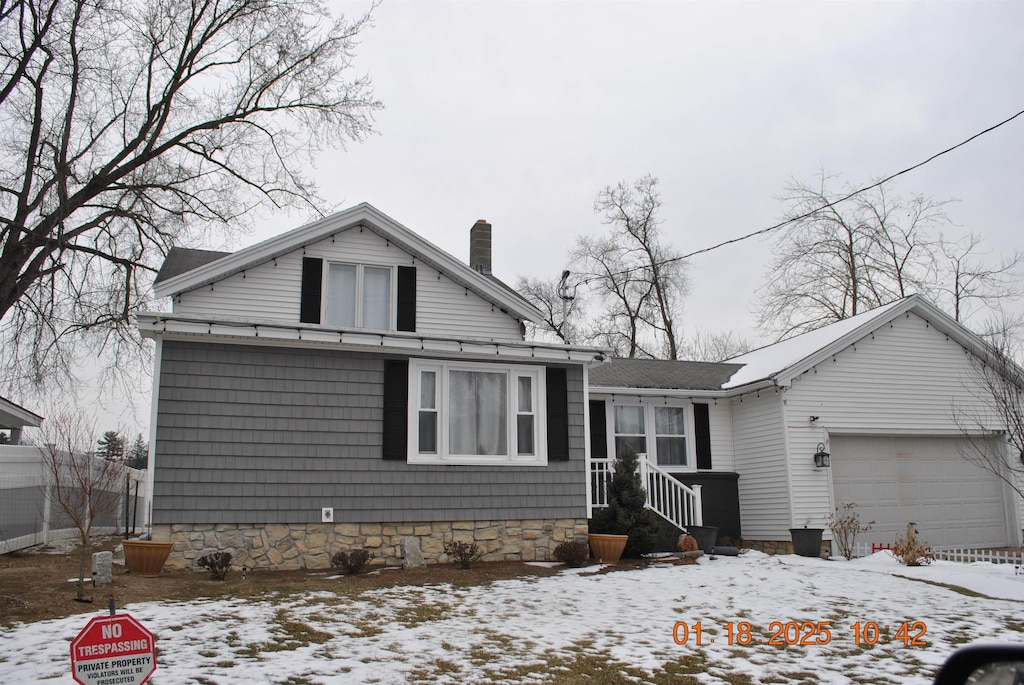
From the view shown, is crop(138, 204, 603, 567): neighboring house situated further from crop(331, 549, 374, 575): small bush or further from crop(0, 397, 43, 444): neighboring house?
crop(0, 397, 43, 444): neighboring house

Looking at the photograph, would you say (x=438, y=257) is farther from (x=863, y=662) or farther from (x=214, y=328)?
(x=863, y=662)

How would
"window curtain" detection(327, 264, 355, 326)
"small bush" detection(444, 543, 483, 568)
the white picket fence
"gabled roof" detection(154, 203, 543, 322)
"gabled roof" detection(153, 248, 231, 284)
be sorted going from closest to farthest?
1. "small bush" detection(444, 543, 483, 568)
2. "gabled roof" detection(154, 203, 543, 322)
3. the white picket fence
4. "window curtain" detection(327, 264, 355, 326)
5. "gabled roof" detection(153, 248, 231, 284)

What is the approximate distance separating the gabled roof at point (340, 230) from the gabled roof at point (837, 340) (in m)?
4.93

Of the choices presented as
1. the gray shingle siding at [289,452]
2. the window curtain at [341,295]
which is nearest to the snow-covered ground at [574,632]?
the gray shingle siding at [289,452]

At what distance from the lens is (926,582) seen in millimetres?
10789

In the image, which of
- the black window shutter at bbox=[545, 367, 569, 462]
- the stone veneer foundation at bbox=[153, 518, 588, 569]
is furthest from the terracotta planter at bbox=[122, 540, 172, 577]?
the black window shutter at bbox=[545, 367, 569, 462]

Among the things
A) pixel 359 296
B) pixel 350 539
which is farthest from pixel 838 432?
pixel 350 539

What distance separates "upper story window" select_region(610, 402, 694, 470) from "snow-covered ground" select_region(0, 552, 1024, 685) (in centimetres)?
552

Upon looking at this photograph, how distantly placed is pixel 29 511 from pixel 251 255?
256 inches

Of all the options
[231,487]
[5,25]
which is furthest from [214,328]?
[5,25]

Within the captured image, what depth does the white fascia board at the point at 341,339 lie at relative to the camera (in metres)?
10.6

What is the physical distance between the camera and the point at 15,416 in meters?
18.2

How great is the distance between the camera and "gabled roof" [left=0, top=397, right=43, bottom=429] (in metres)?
17.6
